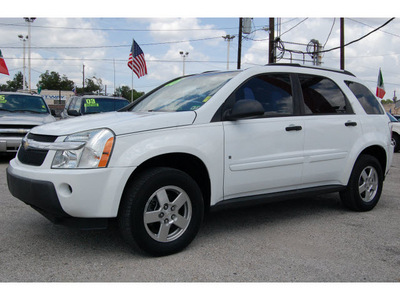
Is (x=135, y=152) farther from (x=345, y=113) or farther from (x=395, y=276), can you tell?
(x=345, y=113)

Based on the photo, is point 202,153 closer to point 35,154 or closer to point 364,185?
point 35,154

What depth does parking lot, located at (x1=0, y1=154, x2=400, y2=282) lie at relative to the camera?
3.03 m

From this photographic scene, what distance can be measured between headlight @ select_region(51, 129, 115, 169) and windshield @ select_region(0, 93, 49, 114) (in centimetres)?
750

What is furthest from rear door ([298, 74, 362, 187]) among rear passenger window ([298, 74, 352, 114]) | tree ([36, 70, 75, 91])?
tree ([36, 70, 75, 91])

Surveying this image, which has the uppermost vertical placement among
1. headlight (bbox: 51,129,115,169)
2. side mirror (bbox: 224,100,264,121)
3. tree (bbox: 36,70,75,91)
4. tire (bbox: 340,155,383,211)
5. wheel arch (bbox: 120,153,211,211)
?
tree (bbox: 36,70,75,91)

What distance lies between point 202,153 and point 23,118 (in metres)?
6.93

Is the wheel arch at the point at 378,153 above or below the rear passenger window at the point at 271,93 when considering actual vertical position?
below

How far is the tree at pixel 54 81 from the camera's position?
9300 centimetres

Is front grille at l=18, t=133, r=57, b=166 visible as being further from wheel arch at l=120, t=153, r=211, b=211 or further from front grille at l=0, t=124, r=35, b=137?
front grille at l=0, t=124, r=35, b=137

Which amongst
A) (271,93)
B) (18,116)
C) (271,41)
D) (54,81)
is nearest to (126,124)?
(271,93)

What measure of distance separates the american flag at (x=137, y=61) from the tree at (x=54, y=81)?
273 ft

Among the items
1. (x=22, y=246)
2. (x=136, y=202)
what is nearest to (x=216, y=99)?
(x=136, y=202)

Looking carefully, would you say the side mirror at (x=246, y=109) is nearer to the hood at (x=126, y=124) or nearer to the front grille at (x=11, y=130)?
the hood at (x=126, y=124)

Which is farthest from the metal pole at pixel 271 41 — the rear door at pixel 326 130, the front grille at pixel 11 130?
the rear door at pixel 326 130
